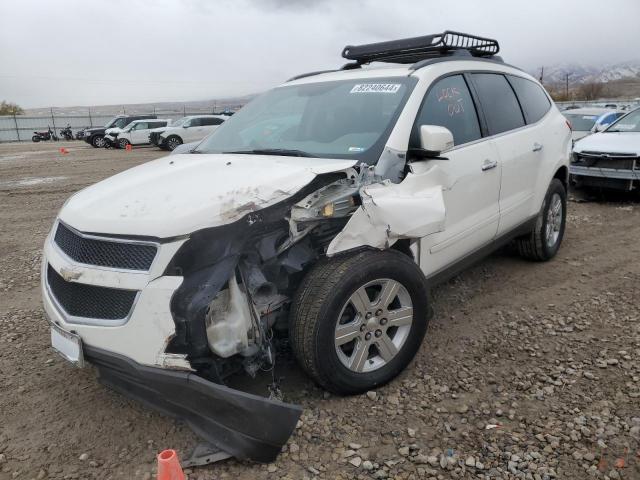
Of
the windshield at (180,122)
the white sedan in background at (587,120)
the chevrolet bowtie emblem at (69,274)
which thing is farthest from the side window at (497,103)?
the windshield at (180,122)

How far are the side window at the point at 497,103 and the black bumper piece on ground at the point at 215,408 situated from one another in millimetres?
2728

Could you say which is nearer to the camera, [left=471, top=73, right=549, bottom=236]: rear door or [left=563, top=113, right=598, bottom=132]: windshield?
[left=471, top=73, right=549, bottom=236]: rear door

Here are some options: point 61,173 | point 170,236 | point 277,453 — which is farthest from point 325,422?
point 61,173

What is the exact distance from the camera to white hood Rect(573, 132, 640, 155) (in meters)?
7.47

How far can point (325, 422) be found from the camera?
2.65m

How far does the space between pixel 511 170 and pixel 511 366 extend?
5.31 feet

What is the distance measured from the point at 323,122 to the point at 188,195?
4.31ft

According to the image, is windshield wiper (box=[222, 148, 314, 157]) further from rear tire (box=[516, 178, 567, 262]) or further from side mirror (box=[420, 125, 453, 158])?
rear tire (box=[516, 178, 567, 262])

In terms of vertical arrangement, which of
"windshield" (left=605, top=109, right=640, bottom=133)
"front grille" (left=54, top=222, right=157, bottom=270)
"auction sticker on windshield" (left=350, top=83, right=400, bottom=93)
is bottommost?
"windshield" (left=605, top=109, right=640, bottom=133)

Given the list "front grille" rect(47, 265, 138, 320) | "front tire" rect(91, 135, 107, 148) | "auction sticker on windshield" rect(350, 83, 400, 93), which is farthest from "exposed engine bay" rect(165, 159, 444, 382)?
"front tire" rect(91, 135, 107, 148)

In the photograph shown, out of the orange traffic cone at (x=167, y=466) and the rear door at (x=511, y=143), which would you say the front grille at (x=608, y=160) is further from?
the orange traffic cone at (x=167, y=466)

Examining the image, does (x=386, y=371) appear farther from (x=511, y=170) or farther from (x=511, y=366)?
(x=511, y=170)

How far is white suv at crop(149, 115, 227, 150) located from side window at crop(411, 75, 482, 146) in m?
20.9

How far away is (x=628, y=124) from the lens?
8.42 meters
